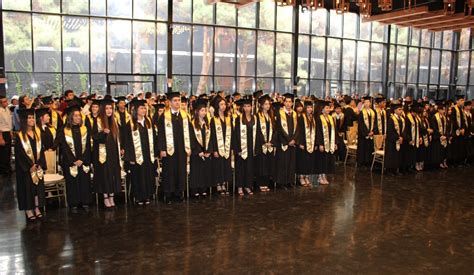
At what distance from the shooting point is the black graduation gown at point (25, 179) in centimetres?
589

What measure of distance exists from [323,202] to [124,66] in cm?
1013

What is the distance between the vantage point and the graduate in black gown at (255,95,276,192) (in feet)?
25.5

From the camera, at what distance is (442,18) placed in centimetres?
Answer: 1474

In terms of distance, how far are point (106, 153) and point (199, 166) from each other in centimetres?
151

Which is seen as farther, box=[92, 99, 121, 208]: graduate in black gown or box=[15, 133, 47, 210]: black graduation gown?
box=[92, 99, 121, 208]: graduate in black gown

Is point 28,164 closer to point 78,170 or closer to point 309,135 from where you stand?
point 78,170

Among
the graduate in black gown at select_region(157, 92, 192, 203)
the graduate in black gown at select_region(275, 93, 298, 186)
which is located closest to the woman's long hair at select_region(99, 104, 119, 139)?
the graduate in black gown at select_region(157, 92, 192, 203)

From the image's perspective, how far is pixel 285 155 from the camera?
26.3 feet

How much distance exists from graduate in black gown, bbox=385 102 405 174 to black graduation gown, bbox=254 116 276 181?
117 inches

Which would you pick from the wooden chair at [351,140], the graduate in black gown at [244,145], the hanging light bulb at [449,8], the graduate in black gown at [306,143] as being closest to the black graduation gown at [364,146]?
the wooden chair at [351,140]

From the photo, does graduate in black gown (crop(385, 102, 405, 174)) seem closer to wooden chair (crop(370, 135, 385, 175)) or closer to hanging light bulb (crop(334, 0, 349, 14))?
wooden chair (crop(370, 135, 385, 175))

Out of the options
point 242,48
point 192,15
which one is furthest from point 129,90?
point 242,48

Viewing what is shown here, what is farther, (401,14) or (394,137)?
(401,14)


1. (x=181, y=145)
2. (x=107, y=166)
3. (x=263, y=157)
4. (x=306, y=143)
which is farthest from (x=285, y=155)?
(x=107, y=166)
